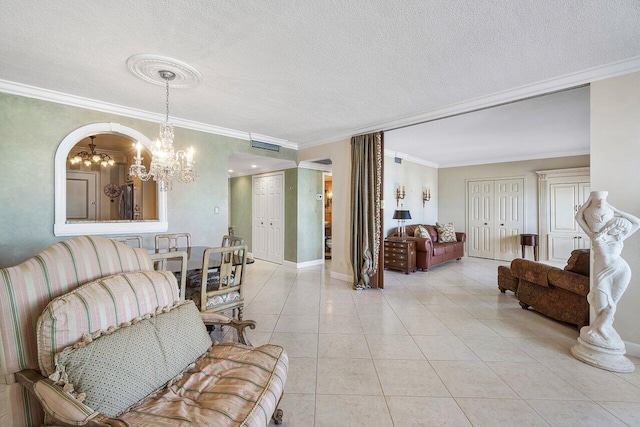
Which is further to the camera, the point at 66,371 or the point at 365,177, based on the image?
the point at 365,177

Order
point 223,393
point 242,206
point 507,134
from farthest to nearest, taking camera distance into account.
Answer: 1. point 242,206
2. point 507,134
3. point 223,393

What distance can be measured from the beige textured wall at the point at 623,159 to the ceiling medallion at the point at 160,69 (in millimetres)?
3806

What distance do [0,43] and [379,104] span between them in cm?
354

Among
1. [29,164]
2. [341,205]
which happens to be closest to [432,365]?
[341,205]

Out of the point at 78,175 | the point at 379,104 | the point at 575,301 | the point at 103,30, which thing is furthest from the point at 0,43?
the point at 575,301

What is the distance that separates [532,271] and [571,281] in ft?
1.68

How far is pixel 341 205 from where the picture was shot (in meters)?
5.00

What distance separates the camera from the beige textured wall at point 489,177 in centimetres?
643

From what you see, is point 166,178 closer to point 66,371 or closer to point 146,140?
point 146,140

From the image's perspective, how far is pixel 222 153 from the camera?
4.59 metres

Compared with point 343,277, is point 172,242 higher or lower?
higher

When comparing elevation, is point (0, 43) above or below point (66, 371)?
above

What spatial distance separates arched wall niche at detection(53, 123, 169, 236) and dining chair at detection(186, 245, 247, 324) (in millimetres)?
1422

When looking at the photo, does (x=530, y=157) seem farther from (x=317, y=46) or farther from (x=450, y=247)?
(x=317, y=46)
